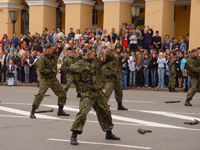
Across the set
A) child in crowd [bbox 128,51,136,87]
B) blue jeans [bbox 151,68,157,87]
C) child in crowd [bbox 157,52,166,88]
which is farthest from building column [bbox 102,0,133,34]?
child in crowd [bbox 157,52,166,88]

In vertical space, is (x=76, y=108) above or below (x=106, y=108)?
below

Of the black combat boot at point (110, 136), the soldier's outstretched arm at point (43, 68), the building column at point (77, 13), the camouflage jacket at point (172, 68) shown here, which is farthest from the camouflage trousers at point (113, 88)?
the building column at point (77, 13)

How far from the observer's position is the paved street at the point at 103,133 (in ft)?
24.0

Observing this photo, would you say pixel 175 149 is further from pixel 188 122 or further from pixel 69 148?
pixel 188 122

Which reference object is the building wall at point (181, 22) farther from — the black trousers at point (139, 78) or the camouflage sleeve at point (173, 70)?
the camouflage sleeve at point (173, 70)

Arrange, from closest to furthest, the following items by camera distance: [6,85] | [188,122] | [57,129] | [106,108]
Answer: [106,108]
[57,129]
[188,122]
[6,85]

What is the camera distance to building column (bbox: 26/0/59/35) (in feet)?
94.2

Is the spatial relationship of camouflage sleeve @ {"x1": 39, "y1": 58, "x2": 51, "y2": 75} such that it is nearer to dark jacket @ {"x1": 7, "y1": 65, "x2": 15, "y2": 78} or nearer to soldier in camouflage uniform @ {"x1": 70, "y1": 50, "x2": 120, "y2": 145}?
soldier in camouflage uniform @ {"x1": 70, "y1": 50, "x2": 120, "y2": 145}

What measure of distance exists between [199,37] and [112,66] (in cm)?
1064

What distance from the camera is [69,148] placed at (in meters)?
7.06

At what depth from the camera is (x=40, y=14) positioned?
28828 millimetres

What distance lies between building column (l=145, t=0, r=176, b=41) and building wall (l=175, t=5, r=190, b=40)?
11.4 feet

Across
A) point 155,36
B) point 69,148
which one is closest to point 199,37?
point 155,36

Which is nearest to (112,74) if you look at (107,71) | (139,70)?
(107,71)
